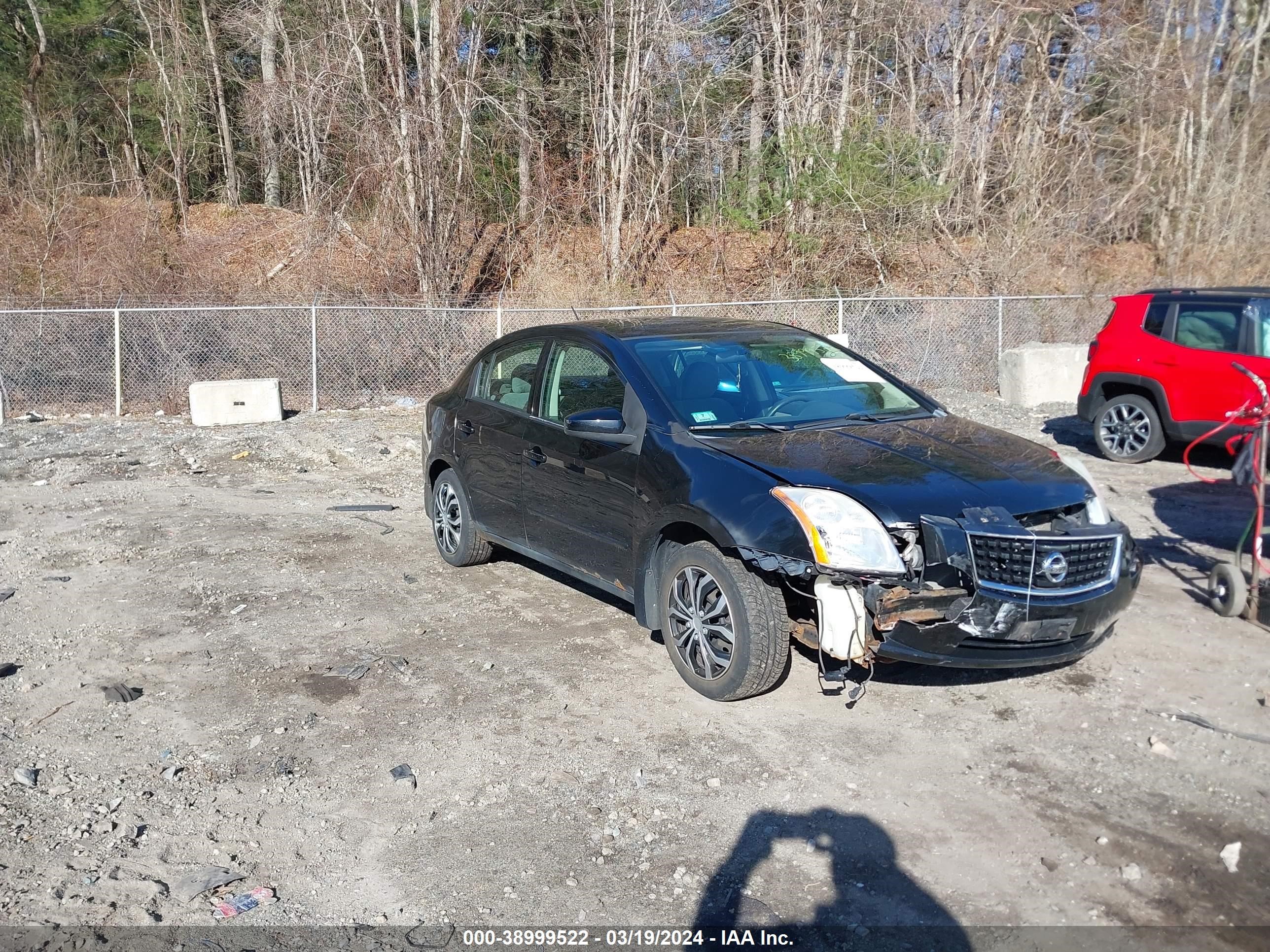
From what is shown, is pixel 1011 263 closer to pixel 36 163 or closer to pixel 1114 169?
pixel 1114 169

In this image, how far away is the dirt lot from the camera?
3633mm

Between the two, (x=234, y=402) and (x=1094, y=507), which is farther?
(x=234, y=402)

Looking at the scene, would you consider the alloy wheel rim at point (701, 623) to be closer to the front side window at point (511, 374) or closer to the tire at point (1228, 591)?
the front side window at point (511, 374)

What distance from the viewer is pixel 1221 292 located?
10672mm

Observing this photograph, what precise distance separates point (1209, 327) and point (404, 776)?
9287mm

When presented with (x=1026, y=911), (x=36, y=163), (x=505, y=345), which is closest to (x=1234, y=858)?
(x=1026, y=911)

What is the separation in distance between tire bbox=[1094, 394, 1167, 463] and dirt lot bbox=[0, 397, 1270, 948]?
167 inches

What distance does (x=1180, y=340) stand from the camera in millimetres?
10781

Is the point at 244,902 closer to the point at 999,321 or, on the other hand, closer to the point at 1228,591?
the point at 1228,591

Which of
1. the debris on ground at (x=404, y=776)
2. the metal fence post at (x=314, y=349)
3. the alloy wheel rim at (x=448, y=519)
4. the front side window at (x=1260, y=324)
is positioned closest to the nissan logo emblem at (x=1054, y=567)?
the debris on ground at (x=404, y=776)

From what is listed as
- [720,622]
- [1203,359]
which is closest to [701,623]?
[720,622]

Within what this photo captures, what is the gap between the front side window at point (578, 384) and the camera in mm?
5945

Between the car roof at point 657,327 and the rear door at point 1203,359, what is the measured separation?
224 inches

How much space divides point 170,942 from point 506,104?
20953 mm
